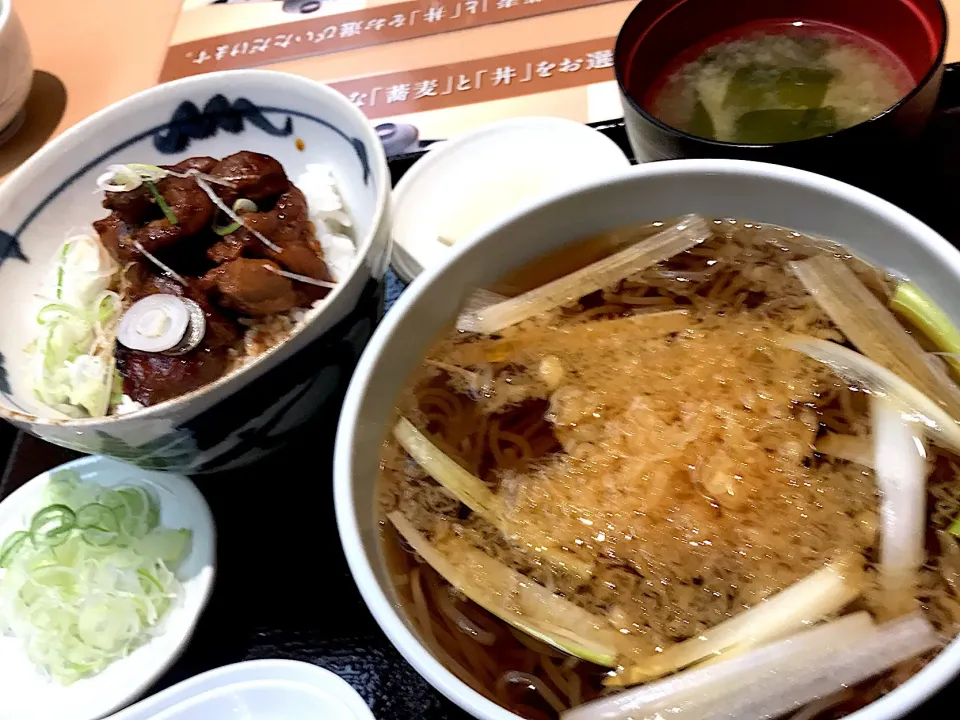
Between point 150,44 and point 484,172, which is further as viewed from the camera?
point 150,44

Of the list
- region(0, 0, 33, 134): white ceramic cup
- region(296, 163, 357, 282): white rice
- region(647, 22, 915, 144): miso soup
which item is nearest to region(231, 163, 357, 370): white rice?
region(296, 163, 357, 282): white rice

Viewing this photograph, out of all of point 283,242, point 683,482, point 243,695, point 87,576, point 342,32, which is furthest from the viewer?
point 342,32

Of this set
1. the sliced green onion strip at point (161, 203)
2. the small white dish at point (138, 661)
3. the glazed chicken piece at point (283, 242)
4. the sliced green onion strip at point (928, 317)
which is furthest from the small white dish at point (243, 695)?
the sliced green onion strip at point (928, 317)

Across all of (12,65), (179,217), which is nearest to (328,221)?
(179,217)

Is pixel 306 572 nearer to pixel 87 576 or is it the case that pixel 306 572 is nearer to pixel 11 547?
pixel 87 576

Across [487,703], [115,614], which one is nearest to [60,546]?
[115,614]

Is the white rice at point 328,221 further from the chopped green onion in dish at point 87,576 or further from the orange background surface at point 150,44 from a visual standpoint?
the orange background surface at point 150,44

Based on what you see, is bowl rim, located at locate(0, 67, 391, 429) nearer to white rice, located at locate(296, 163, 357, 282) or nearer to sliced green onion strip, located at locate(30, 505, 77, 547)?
white rice, located at locate(296, 163, 357, 282)
